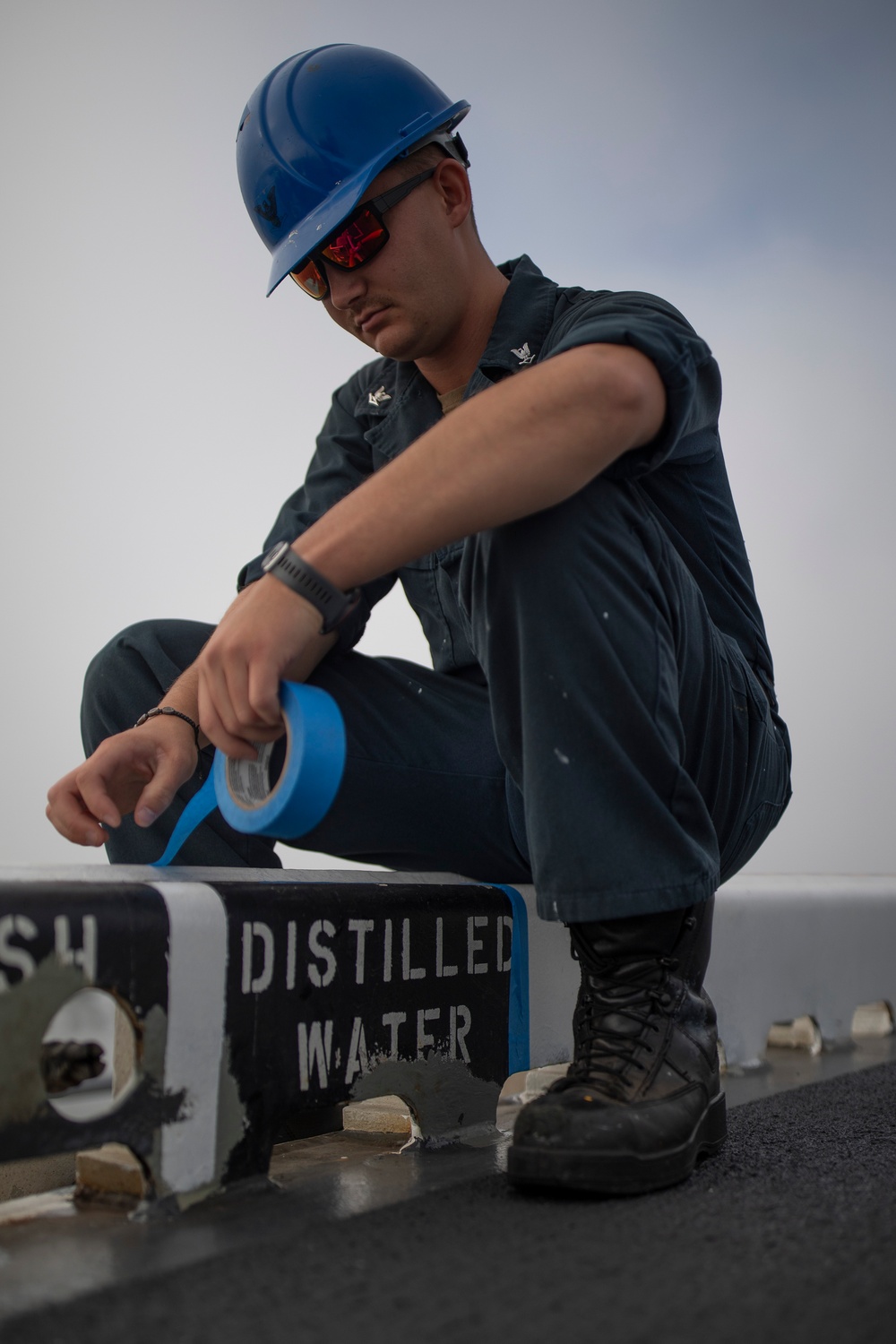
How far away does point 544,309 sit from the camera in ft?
4.02

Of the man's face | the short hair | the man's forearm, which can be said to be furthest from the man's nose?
the man's forearm

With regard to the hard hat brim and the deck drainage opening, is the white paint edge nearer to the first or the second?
the deck drainage opening

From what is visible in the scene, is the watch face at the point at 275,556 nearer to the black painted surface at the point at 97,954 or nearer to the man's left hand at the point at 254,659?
the man's left hand at the point at 254,659

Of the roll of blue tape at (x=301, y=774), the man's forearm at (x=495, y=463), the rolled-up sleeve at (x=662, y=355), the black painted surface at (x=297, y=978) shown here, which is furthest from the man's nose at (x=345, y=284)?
the black painted surface at (x=297, y=978)

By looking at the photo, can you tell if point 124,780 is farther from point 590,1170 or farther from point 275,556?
point 590,1170

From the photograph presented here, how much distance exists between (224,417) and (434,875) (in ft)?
5.36

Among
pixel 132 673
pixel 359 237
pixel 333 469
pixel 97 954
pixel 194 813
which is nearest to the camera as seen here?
pixel 97 954

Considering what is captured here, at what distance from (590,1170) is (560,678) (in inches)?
14.5

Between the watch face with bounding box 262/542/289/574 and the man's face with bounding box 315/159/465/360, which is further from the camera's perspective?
the man's face with bounding box 315/159/465/360

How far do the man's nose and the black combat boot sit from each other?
73cm

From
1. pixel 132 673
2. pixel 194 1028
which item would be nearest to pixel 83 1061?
pixel 194 1028

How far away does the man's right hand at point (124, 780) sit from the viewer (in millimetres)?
1030

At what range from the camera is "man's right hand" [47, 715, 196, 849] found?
1030mm

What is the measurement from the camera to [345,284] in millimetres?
1147
